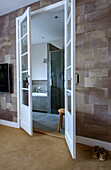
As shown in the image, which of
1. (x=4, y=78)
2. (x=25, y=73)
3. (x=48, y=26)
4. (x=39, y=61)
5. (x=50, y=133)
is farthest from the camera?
(x=39, y=61)

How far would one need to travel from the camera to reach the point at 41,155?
6.48 feet

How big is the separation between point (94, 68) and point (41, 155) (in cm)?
164

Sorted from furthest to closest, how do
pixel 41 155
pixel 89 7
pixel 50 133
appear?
1. pixel 50 133
2. pixel 89 7
3. pixel 41 155

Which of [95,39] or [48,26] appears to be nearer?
[95,39]

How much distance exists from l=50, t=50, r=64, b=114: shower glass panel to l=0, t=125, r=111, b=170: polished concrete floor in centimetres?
184

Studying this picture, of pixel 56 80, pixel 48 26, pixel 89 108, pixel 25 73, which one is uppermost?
pixel 48 26

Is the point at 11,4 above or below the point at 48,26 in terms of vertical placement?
above

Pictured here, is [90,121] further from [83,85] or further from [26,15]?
[26,15]

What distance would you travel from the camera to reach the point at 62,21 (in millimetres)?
3557

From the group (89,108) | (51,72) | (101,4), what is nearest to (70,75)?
(89,108)

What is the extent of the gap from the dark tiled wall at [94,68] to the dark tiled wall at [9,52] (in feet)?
5.41

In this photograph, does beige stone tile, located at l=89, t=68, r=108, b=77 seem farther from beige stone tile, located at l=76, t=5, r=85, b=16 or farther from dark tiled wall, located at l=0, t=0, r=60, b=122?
dark tiled wall, located at l=0, t=0, r=60, b=122

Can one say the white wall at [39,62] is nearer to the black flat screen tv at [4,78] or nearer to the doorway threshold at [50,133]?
the black flat screen tv at [4,78]

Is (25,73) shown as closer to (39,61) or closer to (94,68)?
(94,68)
